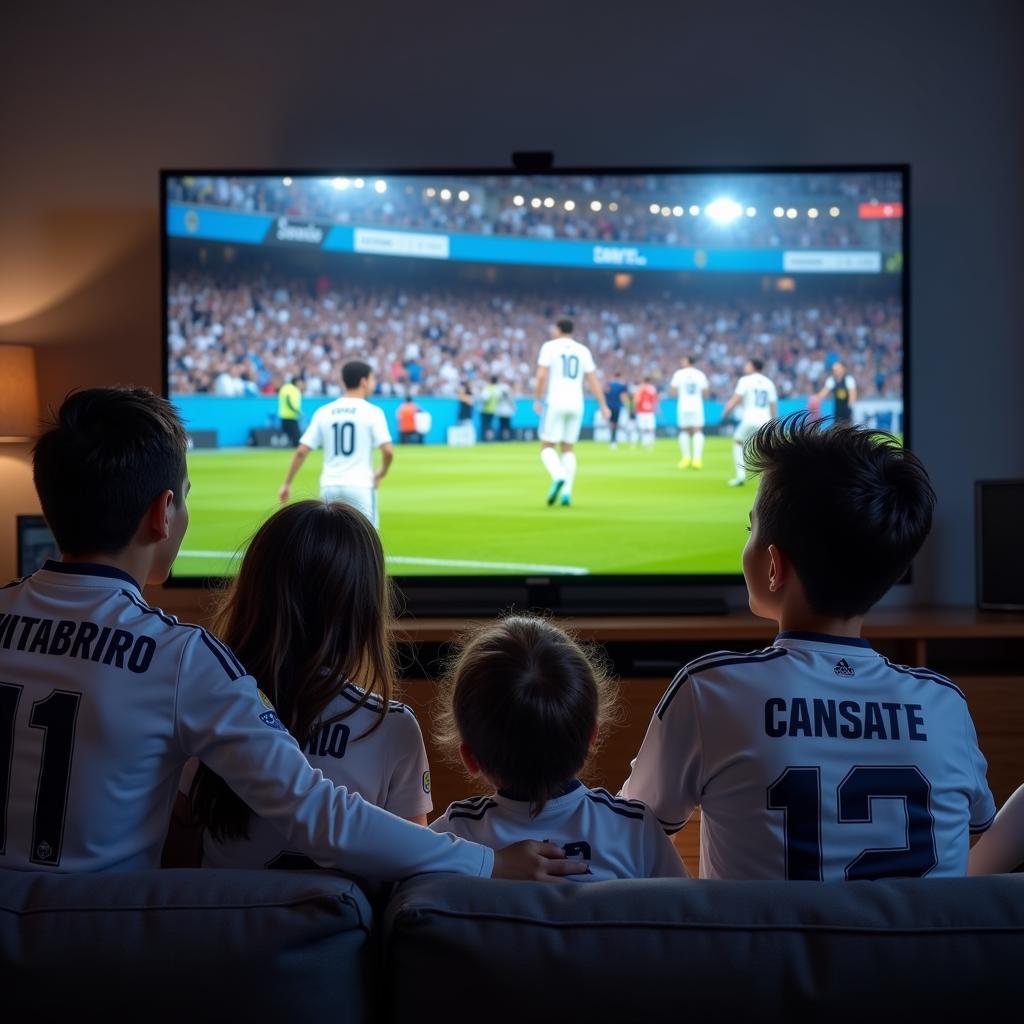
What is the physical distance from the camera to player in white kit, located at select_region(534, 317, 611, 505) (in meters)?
4.10

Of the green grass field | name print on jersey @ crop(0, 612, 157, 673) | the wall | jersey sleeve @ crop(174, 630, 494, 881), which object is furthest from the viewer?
the wall

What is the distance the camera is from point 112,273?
173 inches

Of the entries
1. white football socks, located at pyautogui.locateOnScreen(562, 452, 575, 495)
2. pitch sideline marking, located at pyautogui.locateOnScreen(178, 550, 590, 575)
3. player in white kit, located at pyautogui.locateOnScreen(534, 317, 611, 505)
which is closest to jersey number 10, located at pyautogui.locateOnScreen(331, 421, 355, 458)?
pitch sideline marking, located at pyautogui.locateOnScreen(178, 550, 590, 575)

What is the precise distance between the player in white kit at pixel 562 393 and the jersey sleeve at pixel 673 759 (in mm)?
2707

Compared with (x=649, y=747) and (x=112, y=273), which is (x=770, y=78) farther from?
(x=649, y=747)

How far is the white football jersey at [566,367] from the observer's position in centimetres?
409

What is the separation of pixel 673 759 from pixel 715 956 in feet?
1.62

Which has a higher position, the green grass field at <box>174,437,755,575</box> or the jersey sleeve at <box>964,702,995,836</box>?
the green grass field at <box>174,437,755,575</box>

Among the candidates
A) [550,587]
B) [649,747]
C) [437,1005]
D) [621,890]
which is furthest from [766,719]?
[550,587]

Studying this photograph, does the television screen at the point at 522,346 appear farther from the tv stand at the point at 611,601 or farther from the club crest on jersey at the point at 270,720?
the club crest on jersey at the point at 270,720

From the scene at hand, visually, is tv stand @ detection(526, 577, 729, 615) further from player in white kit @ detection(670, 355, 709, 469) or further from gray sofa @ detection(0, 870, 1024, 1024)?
gray sofa @ detection(0, 870, 1024, 1024)

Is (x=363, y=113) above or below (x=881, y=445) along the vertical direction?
above

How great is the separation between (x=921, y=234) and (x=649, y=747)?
356cm

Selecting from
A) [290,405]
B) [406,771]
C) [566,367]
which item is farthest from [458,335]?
[406,771]
